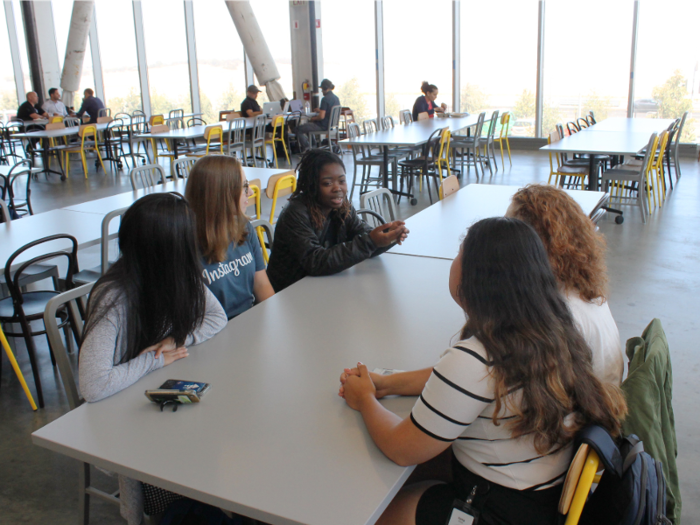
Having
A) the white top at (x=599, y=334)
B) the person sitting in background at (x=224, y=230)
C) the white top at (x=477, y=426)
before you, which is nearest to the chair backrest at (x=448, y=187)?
the person sitting in background at (x=224, y=230)

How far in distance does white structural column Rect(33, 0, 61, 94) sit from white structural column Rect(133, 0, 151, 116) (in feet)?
5.27

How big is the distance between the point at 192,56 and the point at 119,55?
170cm

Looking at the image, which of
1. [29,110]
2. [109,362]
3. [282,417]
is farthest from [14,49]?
[282,417]

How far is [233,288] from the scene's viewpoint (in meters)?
2.06

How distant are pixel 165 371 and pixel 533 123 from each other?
943cm

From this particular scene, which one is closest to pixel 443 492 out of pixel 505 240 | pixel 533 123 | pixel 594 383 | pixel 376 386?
pixel 376 386

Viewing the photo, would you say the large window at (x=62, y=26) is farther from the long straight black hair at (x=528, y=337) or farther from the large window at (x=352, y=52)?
the long straight black hair at (x=528, y=337)

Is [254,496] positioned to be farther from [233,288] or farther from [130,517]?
[233,288]

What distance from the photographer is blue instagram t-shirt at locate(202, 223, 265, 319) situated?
200cm

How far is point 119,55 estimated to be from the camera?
486 inches

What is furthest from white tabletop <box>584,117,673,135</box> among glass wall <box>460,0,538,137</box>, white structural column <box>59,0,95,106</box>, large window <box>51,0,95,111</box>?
large window <box>51,0,95,111</box>

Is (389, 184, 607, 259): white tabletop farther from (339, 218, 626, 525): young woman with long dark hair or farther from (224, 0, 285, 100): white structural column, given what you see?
(224, 0, 285, 100): white structural column

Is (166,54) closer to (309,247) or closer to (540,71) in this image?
(540,71)

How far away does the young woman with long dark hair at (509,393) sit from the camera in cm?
104
